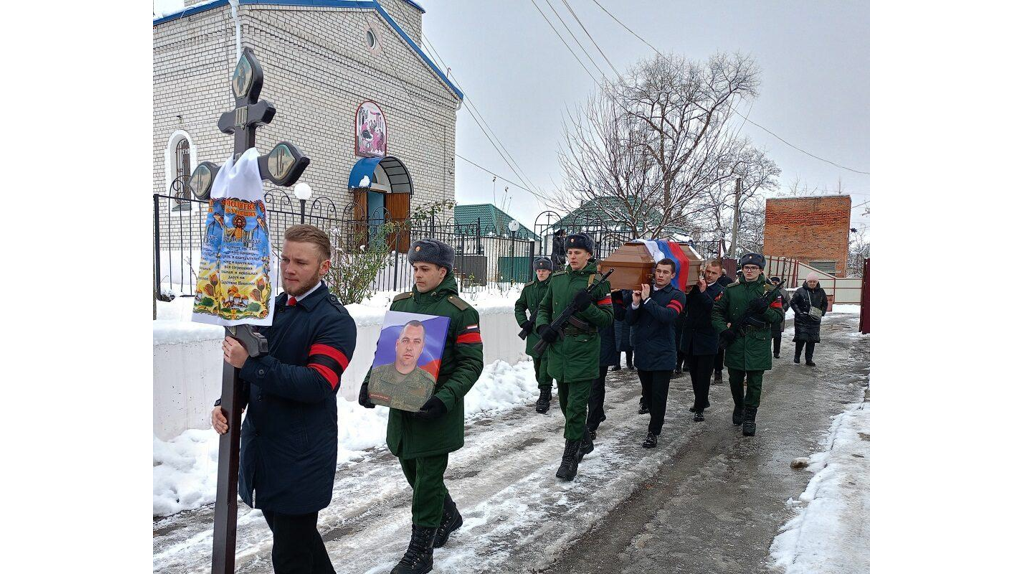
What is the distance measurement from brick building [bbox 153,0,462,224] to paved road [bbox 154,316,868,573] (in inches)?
362

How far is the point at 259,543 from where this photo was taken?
3.70 m

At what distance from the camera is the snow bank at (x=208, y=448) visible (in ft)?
14.2

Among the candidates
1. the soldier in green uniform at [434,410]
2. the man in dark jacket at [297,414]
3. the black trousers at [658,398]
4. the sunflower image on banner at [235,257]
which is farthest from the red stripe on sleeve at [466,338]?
the black trousers at [658,398]

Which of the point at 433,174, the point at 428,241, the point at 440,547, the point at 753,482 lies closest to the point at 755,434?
the point at 753,482

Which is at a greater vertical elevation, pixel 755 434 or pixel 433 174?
pixel 433 174

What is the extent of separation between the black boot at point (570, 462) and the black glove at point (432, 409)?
1998mm

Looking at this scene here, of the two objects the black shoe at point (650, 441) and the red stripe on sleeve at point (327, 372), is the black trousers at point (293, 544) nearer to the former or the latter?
the red stripe on sleeve at point (327, 372)

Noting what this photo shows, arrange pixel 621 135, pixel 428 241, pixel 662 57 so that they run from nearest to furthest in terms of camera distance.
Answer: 1. pixel 428 241
2. pixel 621 135
3. pixel 662 57

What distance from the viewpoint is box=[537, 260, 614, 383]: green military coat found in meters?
5.04

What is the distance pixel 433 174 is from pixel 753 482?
46.3ft

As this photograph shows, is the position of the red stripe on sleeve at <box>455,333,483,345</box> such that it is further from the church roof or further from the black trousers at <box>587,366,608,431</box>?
the church roof

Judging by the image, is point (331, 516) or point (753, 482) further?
point (753, 482)

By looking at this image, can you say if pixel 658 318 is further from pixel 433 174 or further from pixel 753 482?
pixel 433 174

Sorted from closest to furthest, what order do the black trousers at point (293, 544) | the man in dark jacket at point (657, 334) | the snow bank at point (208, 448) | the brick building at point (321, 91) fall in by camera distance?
1. the black trousers at point (293, 544)
2. the snow bank at point (208, 448)
3. the man in dark jacket at point (657, 334)
4. the brick building at point (321, 91)
